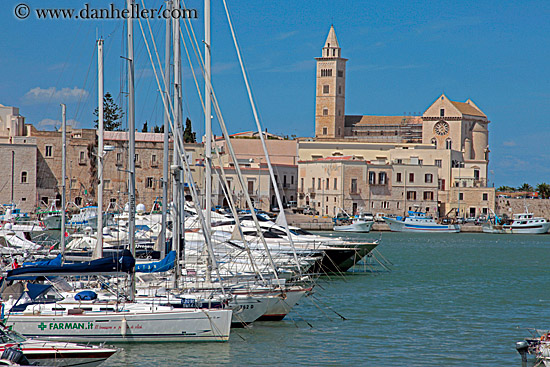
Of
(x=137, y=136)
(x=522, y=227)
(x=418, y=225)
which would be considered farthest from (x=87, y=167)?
(x=522, y=227)

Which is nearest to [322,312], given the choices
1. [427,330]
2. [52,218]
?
[427,330]

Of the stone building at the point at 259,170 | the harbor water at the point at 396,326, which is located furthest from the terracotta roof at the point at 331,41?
the harbor water at the point at 396,326

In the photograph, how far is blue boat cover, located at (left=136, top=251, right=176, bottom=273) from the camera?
758 inches

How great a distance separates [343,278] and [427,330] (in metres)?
11.4

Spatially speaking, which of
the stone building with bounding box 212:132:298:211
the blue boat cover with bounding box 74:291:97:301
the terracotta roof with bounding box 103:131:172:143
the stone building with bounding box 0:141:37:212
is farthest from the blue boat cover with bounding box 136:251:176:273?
the stone building with bounding box 0:141:37:212

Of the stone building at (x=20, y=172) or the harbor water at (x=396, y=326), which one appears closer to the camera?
the harbor water at (x=396, y=326)

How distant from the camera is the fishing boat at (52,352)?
42.1 feet

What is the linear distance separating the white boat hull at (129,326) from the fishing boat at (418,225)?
198ft

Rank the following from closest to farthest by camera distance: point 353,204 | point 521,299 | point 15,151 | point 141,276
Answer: point 141,276 → point 521,299 → point 15,151 → point 353,204

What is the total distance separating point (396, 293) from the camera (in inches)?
1101

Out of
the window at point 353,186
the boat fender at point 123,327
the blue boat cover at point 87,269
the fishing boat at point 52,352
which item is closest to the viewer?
the fishing boat at point 52,352

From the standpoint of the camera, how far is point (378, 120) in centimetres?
10619

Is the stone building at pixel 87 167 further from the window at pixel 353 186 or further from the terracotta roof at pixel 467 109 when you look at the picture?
the terracotta roof at pixel 467 109

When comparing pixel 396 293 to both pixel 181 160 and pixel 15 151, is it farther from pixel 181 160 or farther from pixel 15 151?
pixel 15 151
